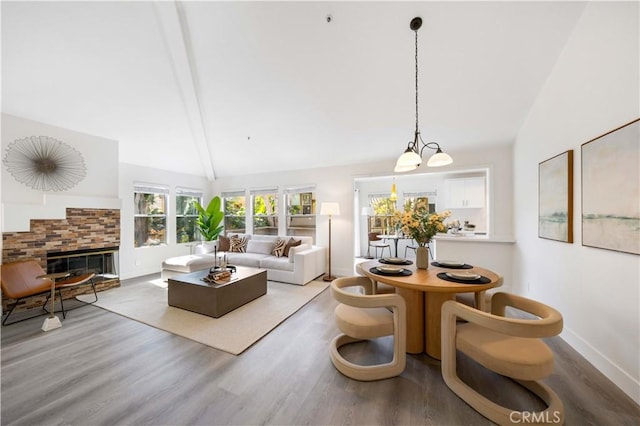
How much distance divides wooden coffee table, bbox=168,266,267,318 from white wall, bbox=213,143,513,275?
2.13 m

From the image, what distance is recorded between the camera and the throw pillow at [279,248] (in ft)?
15.9

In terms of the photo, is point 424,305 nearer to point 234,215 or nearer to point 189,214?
point 234,215

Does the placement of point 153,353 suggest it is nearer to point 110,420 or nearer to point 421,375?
point 110,420

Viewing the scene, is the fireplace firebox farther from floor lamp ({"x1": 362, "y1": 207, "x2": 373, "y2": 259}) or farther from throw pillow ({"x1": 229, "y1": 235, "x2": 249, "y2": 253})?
floor lamp ({"x1": 362, "y1": 207, "x2": 373, "y2": 259})

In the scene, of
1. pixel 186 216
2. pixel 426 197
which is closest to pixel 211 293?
pixel 186 216

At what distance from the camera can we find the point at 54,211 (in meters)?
3.45

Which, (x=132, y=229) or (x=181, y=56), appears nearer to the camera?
(x=181, y=56)

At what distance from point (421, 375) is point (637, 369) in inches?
57.5

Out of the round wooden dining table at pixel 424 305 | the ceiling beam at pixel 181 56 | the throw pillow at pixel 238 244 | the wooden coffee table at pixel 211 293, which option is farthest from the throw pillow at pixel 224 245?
the round wooden dining table at pixel 424 305

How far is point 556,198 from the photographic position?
8.32 feet

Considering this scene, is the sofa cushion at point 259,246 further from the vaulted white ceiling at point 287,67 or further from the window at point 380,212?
the window at point 380,212

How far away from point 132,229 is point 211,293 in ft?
10.4

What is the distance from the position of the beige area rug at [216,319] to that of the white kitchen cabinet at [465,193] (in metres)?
4.10

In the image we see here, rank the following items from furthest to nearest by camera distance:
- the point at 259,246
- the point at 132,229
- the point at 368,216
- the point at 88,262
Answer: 1. the point at 368,216
2. the point at 259,246
3. the point at 132,229
4. the point at 88,262
